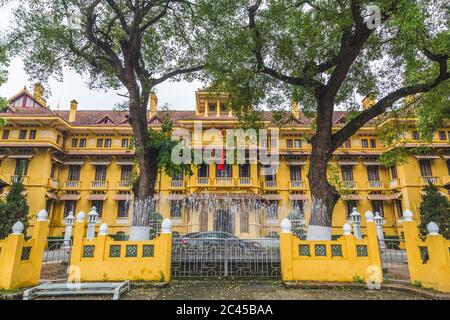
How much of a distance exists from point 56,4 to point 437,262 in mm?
13907

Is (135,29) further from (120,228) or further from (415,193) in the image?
(415,193)

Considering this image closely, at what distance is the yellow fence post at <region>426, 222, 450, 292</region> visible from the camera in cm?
586

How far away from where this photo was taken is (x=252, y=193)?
2148cm

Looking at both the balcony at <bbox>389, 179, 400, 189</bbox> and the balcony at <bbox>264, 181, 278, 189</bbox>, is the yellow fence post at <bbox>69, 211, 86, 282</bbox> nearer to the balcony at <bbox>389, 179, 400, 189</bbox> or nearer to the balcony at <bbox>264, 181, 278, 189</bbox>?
the balcony at <bbox>264, 181, 278, 189</bbox>

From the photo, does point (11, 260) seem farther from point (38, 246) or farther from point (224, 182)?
point (224, 182)

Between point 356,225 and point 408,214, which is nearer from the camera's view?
point 408,214

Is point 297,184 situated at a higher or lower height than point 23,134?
lower

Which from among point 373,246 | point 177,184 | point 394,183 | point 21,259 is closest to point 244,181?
point 177,184

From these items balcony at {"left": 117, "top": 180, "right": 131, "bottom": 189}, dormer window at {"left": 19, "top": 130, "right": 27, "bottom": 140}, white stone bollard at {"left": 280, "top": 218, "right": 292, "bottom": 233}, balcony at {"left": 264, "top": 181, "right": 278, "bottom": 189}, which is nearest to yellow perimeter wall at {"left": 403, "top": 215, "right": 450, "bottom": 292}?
white stone bollard at {"left": 280, "top": 218, "right": 292, "bottom": 233}

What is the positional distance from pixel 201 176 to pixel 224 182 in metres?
2.09

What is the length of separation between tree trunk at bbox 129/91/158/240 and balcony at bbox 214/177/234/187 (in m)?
11.7

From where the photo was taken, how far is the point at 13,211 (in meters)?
15.3
